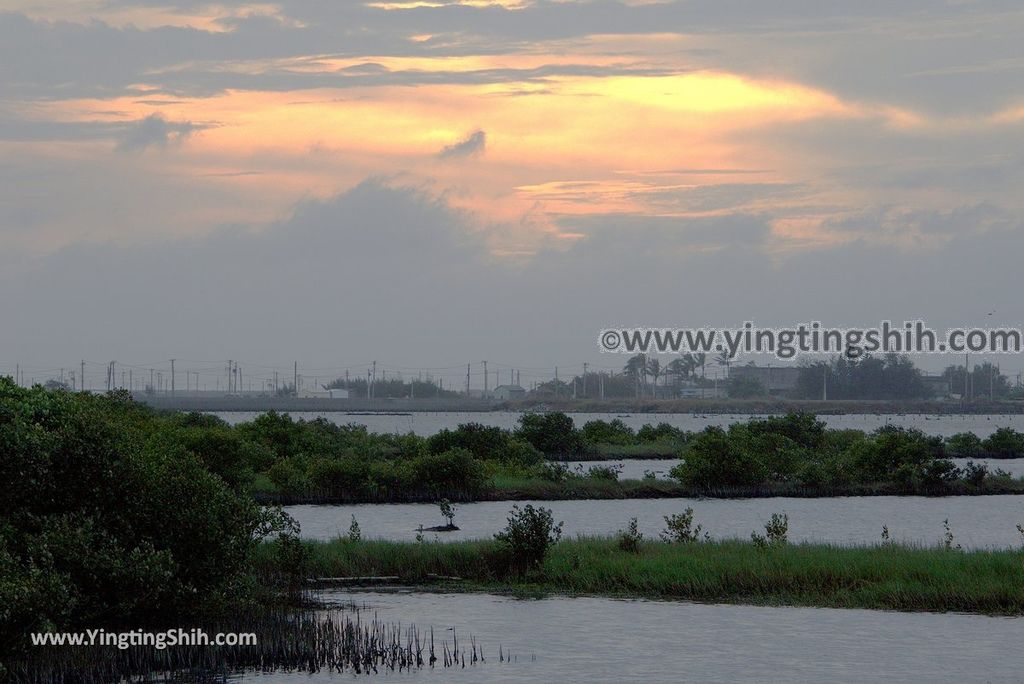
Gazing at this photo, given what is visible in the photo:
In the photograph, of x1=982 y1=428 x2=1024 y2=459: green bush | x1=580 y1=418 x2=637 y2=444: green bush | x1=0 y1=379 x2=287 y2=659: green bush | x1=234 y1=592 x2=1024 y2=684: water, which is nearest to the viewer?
x1=0 y1=379 x2=287 y2=659: green bush

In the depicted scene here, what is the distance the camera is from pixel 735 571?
2934 centimetres

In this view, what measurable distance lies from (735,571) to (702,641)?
5459 mm

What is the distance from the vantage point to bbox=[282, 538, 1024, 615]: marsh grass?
88.4 feet

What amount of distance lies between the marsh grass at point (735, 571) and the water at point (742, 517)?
10.1 metres

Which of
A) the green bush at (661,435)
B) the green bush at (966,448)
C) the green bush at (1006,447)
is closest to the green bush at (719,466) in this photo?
the green bush at (966,448)

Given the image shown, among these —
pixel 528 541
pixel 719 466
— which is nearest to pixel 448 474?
pixel 719 466

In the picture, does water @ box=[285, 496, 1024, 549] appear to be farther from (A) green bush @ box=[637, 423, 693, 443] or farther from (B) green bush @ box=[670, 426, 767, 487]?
(A) green bush @ box=[637, 423, 693, 443]

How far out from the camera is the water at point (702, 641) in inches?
846

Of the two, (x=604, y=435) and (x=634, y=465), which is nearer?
(x=634, y=465)

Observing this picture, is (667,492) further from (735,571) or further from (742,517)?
(735,571)

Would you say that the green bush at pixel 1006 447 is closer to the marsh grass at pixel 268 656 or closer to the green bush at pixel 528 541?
the green bush at pixel 528 541

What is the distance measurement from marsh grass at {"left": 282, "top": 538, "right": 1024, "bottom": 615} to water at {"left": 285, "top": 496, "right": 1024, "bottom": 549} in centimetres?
1012

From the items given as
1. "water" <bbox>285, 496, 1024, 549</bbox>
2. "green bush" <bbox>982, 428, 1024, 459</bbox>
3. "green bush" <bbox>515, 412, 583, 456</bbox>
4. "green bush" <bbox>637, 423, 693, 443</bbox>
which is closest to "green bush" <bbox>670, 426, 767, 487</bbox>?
"water" <bbox>285, 496, 1024, 549</bbox>

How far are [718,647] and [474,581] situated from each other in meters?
8.83
